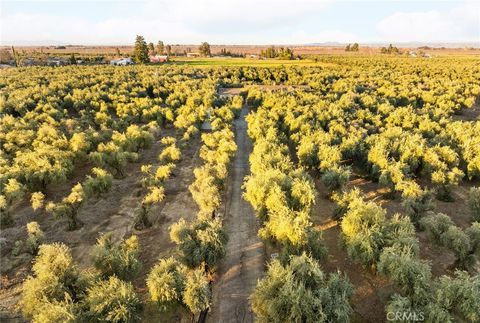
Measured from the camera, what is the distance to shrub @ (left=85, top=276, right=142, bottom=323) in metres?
21.3

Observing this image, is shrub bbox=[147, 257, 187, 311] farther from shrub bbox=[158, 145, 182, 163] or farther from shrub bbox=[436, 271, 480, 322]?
shrub bbox=[158, 145, 182, 163]

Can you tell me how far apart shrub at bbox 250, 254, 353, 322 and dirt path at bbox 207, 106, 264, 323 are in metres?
5.05

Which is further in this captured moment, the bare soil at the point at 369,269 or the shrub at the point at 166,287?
the bare soil at the point at 369,269

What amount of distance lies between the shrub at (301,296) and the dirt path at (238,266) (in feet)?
16.6

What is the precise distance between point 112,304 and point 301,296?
530 inches

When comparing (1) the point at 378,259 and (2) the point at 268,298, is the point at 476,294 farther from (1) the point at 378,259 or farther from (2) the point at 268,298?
(2) the point at 268,298

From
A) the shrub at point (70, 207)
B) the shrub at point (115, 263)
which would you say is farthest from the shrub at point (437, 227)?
the shrub at point (70, 207)

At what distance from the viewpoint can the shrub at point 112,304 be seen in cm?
2131

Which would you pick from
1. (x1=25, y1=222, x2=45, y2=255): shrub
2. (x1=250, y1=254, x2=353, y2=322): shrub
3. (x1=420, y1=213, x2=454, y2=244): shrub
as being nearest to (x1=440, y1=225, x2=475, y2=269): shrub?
(x1=420, y1=213, x2=454, y2=244): shrub

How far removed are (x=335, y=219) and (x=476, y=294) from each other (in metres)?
16.4

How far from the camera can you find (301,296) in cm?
2152

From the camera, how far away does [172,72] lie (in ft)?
458

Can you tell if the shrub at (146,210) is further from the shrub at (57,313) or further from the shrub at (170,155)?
the shrub at (57,313)

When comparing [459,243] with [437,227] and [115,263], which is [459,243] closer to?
[437,227]
